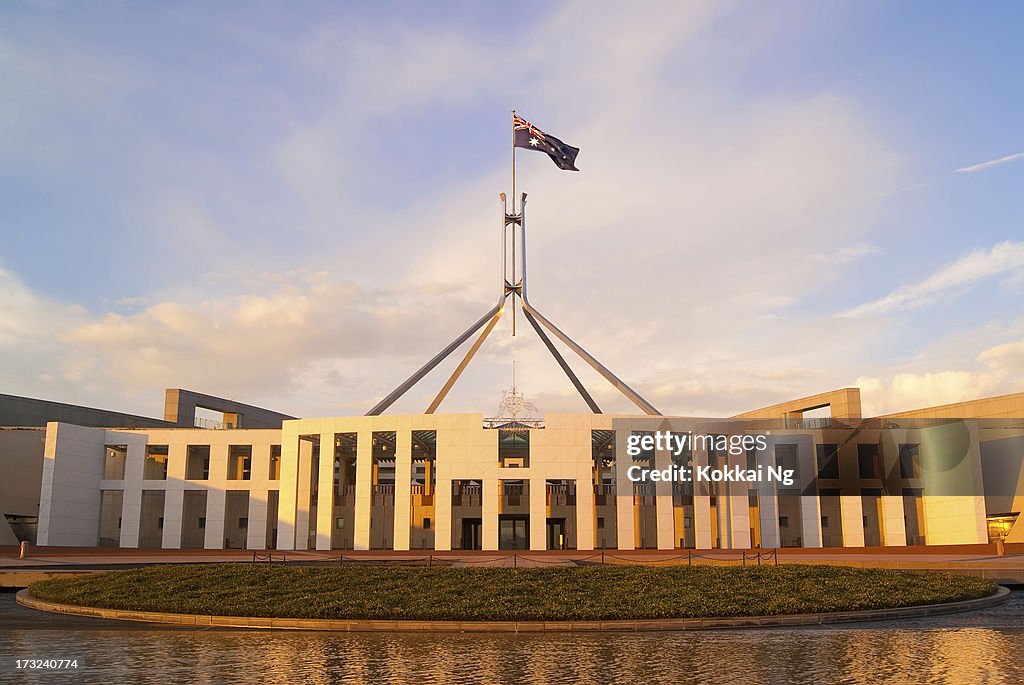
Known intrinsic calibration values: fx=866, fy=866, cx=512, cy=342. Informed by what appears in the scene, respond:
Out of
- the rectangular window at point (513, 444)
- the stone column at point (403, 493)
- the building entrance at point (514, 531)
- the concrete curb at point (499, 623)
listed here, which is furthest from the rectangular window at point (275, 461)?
the concrete curb at point (499, 623)

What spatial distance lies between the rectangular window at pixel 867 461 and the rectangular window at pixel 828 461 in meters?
1.48

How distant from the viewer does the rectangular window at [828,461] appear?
58688 mm

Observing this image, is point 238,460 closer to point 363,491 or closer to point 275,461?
point 275,461

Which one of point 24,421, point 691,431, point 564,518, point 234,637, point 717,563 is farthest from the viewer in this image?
point 24,421

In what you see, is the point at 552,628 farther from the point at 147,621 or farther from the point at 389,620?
the point at 147,621

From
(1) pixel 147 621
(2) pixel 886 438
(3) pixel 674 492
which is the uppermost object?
(2) pixel 886 438

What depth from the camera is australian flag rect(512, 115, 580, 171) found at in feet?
208

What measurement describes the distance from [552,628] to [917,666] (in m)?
7.79

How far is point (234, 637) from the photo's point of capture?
709 inches

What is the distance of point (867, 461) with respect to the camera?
5872 centimetres

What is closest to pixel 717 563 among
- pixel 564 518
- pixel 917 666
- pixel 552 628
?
pixel 552 628

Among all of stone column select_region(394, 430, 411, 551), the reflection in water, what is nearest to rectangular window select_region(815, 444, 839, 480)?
stone column select_region(394, 430, 411, 551)

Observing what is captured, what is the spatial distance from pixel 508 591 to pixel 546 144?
150 ft

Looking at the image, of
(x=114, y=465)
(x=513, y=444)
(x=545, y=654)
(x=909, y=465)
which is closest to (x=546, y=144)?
(x=513, y=444)
